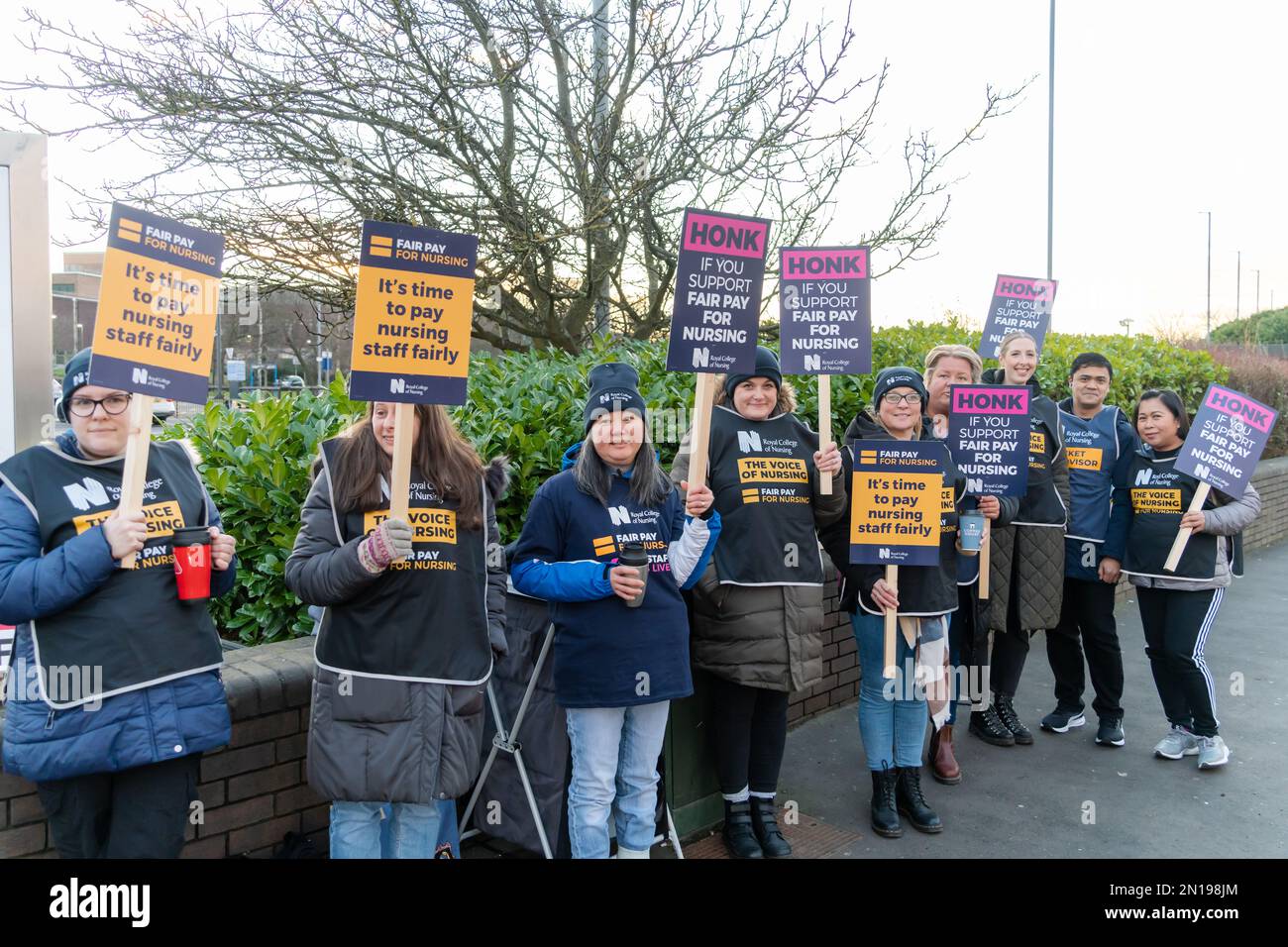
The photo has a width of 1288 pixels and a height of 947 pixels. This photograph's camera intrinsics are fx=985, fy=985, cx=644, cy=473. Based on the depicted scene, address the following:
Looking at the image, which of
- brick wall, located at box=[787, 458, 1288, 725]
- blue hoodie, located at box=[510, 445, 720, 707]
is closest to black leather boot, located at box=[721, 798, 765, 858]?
blue hoodie, located at box=[510, 445, 720, 707]

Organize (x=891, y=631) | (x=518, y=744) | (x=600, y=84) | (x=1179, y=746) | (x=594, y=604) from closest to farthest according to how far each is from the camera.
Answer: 1. (x=594, y=604)
2. (x=518, y=744)
3. (x=891, y=631)
4. (x=1179, y=746)
5. (x=600, y=84)

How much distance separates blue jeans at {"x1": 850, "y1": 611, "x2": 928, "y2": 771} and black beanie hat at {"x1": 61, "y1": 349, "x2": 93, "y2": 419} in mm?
3399

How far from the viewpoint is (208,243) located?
3.02 m

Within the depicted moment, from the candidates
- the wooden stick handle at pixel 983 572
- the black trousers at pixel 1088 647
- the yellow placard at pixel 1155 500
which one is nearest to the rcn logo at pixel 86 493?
the wooden stick handle at pixel 983 572

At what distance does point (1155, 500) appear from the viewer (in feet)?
18.3

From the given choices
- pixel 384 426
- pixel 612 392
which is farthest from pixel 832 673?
pixel 384 426

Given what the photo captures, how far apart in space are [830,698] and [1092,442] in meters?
2.27

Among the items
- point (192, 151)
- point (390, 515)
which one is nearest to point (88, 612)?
point (390, 515)

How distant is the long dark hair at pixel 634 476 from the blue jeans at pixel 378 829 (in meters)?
1.23

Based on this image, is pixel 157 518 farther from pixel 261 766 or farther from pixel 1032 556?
pixel 1032 556

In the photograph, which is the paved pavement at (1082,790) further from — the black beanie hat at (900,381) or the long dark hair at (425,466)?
the long dark hair at (425,466)

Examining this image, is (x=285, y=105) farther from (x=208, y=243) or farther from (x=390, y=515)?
(x=390, y=515)

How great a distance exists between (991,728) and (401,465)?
169 inches

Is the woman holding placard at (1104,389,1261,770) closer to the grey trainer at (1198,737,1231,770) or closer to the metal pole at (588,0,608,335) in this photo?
the grey trainer at (1198,737,1231,770)
